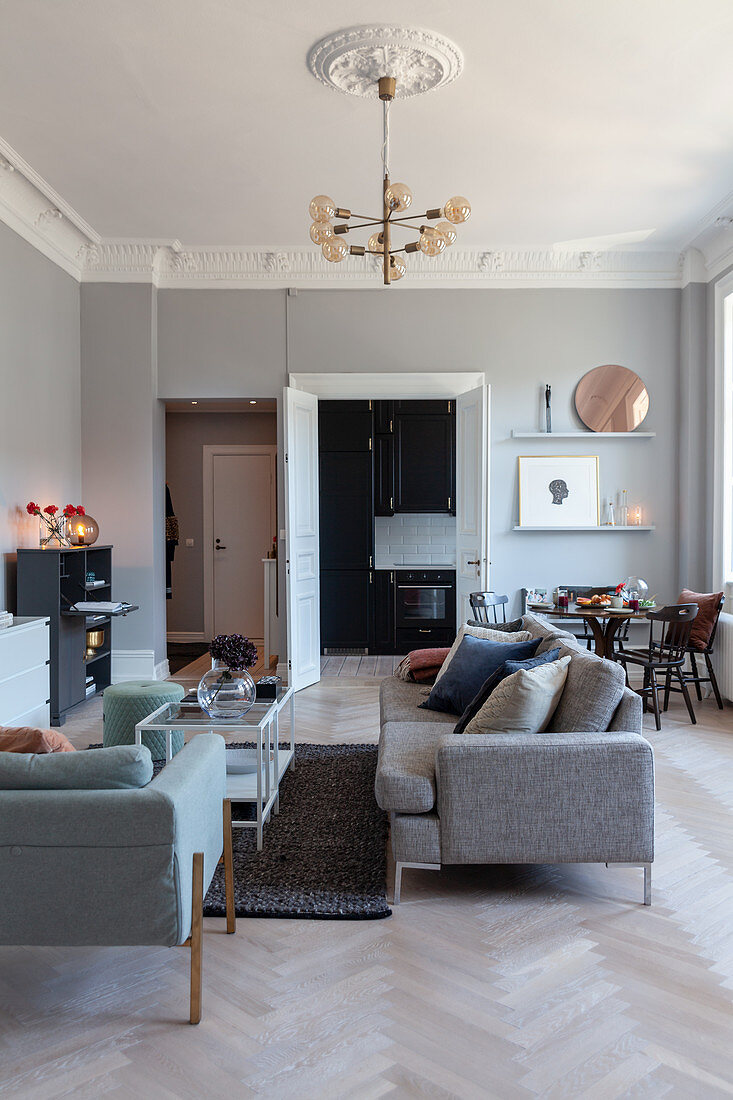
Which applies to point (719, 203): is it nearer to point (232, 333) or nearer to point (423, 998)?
point (232, 333)

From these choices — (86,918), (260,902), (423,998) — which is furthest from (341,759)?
(86,918)

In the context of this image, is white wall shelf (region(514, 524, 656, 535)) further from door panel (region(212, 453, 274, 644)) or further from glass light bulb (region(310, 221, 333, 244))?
glass light bulb (region(310, 221, 333, 244))

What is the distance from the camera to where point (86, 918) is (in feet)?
7.02

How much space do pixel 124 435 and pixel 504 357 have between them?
10.6 ft

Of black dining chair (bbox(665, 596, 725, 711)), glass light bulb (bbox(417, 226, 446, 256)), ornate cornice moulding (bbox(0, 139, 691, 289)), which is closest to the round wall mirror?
ornate cornice moulding (bbox(0, 139, 691, 289))

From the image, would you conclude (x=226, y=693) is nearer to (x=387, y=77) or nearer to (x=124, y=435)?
(x=387, y=77)

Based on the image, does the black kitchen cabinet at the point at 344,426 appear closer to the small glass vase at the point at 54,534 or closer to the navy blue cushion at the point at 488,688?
the small glass vase at the point at 54,534

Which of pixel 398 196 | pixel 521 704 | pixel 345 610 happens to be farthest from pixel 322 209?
pixel 345 610

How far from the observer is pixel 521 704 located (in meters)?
3.09

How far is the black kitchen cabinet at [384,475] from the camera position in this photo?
8.12 m

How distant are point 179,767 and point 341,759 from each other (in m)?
2.31

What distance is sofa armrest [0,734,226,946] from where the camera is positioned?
2.12 metres

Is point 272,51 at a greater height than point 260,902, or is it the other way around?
point 272,51

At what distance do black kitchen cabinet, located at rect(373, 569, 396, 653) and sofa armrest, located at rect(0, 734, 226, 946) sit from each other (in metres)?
6.18
